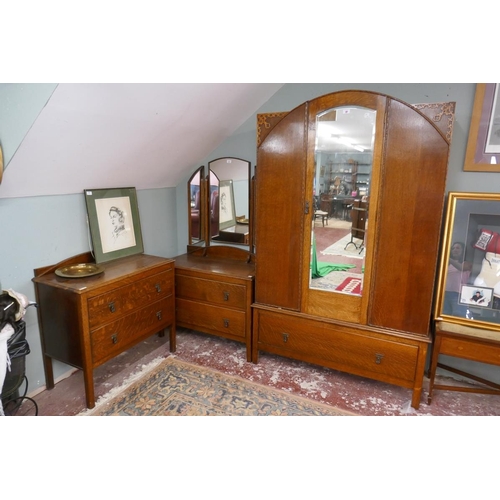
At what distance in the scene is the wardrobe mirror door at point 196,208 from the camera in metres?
3.14

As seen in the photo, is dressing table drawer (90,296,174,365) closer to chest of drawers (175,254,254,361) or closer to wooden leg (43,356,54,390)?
chest of drawers (175,254,254,361)

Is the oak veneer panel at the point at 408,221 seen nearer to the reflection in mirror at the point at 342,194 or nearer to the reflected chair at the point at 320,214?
the reflection in mirror at the point at 342,194

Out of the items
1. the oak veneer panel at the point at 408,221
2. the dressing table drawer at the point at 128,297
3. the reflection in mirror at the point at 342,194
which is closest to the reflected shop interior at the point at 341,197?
the reflection in mirror at the point at 342,194

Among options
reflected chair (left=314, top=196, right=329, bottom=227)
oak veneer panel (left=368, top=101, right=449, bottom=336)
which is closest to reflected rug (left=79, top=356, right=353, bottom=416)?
oak veneer panel (left=368, top=101, right=449, bottom=336)

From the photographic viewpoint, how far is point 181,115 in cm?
232

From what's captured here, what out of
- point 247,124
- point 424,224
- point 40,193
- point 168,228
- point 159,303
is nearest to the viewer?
point 424,224

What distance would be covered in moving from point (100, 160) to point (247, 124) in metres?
1.24

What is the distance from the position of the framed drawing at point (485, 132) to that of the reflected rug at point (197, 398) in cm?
178

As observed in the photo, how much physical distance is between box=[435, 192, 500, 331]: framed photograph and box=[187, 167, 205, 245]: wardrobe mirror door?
1961mm

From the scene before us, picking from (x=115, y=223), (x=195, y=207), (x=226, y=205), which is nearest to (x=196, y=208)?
(x=195, y=207)

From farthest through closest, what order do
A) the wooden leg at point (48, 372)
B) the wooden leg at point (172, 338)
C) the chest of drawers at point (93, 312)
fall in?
the wooden leg at point (172, 338) → the wooden leg at point (48, 372) → the chest of drawers at point (93, 312)

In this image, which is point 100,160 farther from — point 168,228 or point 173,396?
point 173,396

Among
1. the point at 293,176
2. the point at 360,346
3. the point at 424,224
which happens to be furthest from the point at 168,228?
the point at 424,224

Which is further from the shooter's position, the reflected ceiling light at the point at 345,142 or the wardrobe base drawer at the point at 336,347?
the wardrobe base drawer at the point at 336,347
